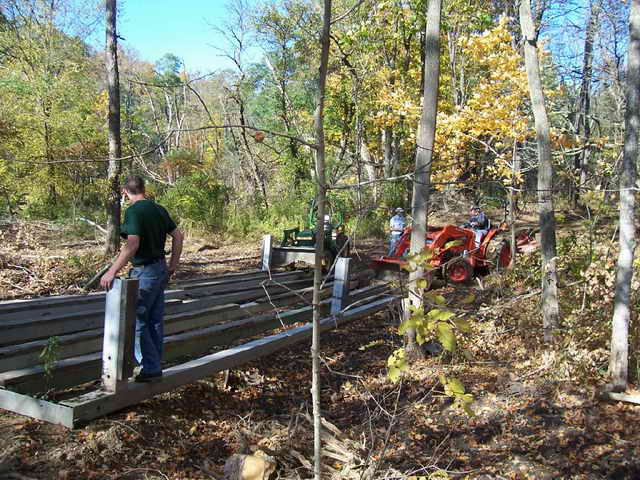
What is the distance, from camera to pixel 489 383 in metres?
6.07

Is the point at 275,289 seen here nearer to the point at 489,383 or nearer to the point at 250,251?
the point at 489,383

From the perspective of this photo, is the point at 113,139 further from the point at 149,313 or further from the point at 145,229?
the point at 149,313

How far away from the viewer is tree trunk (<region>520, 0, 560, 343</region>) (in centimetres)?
649

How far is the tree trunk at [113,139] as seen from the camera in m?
11.2

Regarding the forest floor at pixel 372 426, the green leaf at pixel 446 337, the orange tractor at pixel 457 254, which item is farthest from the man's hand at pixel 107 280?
the orange tractor at pixel 457 254

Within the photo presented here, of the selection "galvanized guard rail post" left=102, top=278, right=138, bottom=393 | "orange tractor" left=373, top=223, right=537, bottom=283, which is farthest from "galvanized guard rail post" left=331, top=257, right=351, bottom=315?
"galvanized guard rail post" left=102, top=278, right=138, bottom=393

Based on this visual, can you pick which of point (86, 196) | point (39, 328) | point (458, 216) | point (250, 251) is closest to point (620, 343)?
point (39, 328)

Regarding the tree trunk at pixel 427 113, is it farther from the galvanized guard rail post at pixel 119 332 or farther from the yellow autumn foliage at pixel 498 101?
the yellow autumn foliage at pixel 498 101

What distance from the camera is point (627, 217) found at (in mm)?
4945

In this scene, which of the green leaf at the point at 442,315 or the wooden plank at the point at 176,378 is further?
the wooden plank at the point at 176,378

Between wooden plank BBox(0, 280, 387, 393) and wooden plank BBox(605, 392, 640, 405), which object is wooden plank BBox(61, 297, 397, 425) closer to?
wooden plank BBox(0, 280, 387, 393)

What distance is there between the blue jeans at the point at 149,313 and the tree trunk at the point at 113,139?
784 centimetres

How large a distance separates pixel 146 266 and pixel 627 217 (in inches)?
177

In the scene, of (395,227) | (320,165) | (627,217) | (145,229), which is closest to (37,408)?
(145,229)
